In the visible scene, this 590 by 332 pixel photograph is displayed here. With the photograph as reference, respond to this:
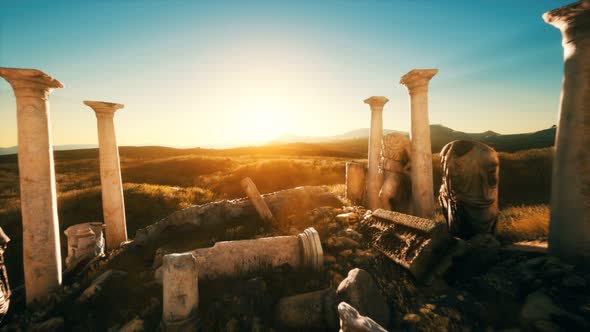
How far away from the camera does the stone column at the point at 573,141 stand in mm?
3650

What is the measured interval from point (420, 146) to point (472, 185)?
1.92 m

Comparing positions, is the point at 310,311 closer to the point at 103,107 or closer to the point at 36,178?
the point at 36,178

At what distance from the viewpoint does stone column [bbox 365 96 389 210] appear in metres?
8.23

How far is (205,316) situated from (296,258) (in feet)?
6.19

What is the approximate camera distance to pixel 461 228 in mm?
5055

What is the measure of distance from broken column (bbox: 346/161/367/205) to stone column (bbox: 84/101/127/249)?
754cm

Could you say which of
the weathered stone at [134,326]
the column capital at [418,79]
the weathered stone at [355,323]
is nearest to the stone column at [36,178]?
the weathered stone at [134,326]

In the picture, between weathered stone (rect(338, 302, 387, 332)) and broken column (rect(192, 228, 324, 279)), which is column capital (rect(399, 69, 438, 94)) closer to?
broken column (rect(192, 228, 324, 279))

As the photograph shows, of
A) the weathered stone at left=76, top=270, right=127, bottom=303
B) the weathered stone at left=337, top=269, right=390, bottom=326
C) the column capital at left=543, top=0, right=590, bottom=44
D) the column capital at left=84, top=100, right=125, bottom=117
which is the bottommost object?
the weathered stone at left=76, top=270, right=127, bottom=303

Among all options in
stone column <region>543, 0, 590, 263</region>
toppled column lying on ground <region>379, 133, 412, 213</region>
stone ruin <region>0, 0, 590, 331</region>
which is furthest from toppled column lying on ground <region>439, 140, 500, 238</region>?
toppled column lying on ground <region>379, 133, 412, 213</region>

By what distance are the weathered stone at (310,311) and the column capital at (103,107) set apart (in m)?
7.26

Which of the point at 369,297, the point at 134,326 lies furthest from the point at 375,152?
the point at 134,326

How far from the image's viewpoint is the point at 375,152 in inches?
330

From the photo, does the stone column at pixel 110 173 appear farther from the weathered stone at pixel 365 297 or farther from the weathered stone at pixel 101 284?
the weathered stone at pixel 365 297
